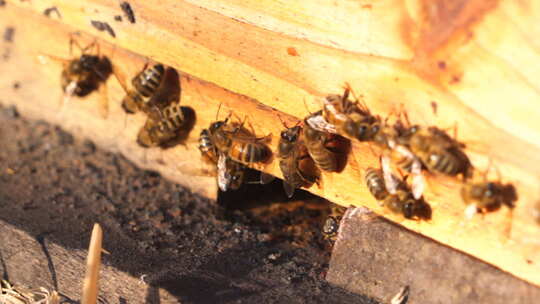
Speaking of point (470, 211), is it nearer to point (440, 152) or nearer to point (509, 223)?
point (509, 223)

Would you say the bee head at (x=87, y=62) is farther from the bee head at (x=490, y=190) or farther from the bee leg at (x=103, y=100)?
the bee head at (x=490, y=190)

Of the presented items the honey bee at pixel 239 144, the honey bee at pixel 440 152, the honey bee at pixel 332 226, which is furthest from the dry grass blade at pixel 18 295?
the honey bee at pixel 440 152

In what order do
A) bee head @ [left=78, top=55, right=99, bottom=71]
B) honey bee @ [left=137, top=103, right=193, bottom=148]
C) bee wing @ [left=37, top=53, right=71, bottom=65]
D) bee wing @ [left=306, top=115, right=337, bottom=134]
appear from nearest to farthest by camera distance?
bee wing @ [left=306, top=115, right=337, bottom=134], honey bee @ [left=137, top=103, right=193, bottom=148], bee head @ [left=78, top=55, right=99, bottom=71], bee wing @ [left=37, top=53, right=71, bottom=65]

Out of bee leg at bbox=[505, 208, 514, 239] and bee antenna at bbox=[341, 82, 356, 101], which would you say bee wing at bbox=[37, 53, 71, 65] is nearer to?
bee antenna at bbox=[341, 82, 356, 101]

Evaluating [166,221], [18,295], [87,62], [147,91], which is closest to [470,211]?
[166,221]

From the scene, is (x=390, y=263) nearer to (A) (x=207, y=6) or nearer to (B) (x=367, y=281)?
(B) (x=367, y=281)

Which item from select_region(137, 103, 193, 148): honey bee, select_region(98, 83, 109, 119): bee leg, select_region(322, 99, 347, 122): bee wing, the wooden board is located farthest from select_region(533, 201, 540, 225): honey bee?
select_region(98, 83, 109, 119): bee leg

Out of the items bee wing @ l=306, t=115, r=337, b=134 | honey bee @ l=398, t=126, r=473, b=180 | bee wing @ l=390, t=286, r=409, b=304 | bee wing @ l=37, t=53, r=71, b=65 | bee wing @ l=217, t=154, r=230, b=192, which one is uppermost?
honey bee @ l=398, t=126, r=473, b=180
